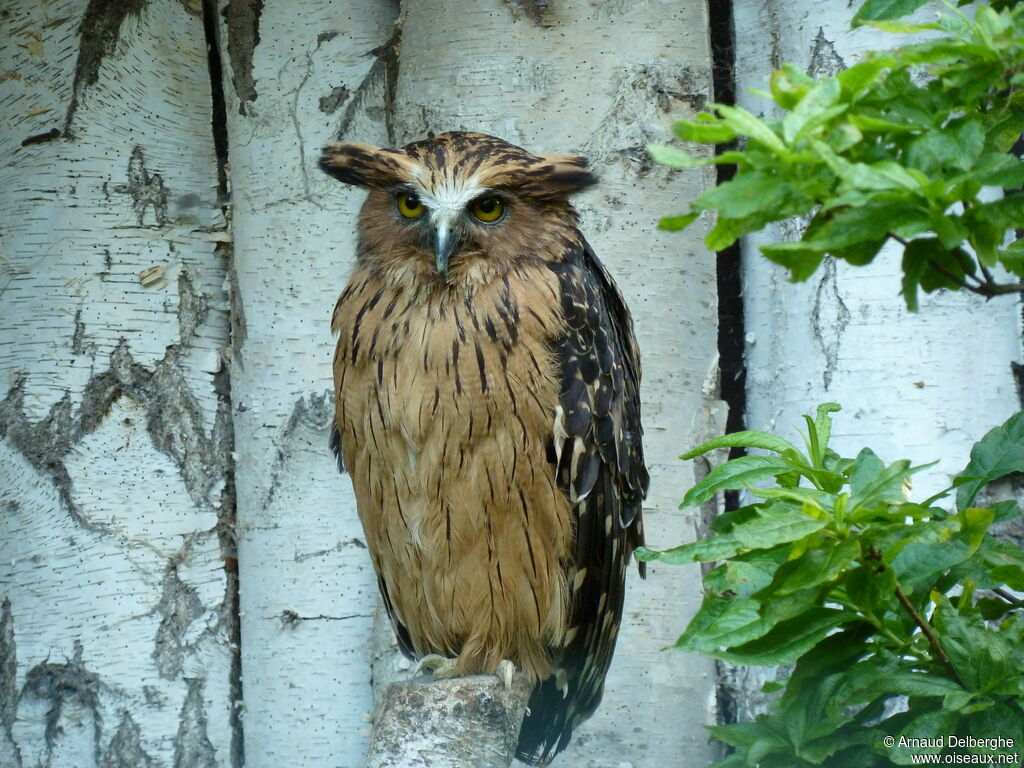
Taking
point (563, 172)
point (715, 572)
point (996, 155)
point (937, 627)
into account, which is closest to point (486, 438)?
point (563, 172)

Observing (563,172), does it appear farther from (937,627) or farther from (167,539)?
(167,539)

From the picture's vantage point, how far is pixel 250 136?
305cm

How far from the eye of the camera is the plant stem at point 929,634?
4.40 feet

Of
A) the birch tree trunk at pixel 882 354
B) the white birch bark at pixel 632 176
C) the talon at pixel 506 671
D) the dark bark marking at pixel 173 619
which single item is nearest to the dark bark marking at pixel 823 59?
the birch tree trunk at pixel 882 354

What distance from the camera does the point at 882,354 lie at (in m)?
2.72

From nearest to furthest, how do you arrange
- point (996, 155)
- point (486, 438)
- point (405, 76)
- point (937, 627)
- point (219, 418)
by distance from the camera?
point (996, 155), point (937, 627), point (486, 438), point (405, 76), point (219, 418)

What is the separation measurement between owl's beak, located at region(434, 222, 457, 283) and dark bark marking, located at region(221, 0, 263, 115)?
1123 mm

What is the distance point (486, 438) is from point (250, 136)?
1310mm

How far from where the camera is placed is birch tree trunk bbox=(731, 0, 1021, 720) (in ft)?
8.80

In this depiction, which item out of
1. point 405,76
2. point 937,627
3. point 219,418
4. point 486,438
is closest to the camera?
point 937,627

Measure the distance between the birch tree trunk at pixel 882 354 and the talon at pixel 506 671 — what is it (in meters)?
0.76

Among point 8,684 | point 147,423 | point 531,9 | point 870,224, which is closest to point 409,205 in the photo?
point 531,9

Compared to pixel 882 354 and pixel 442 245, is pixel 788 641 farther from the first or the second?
pixel 882 354

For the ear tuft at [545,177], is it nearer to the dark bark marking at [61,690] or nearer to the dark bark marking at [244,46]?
the dark bark marking at [244,46]
